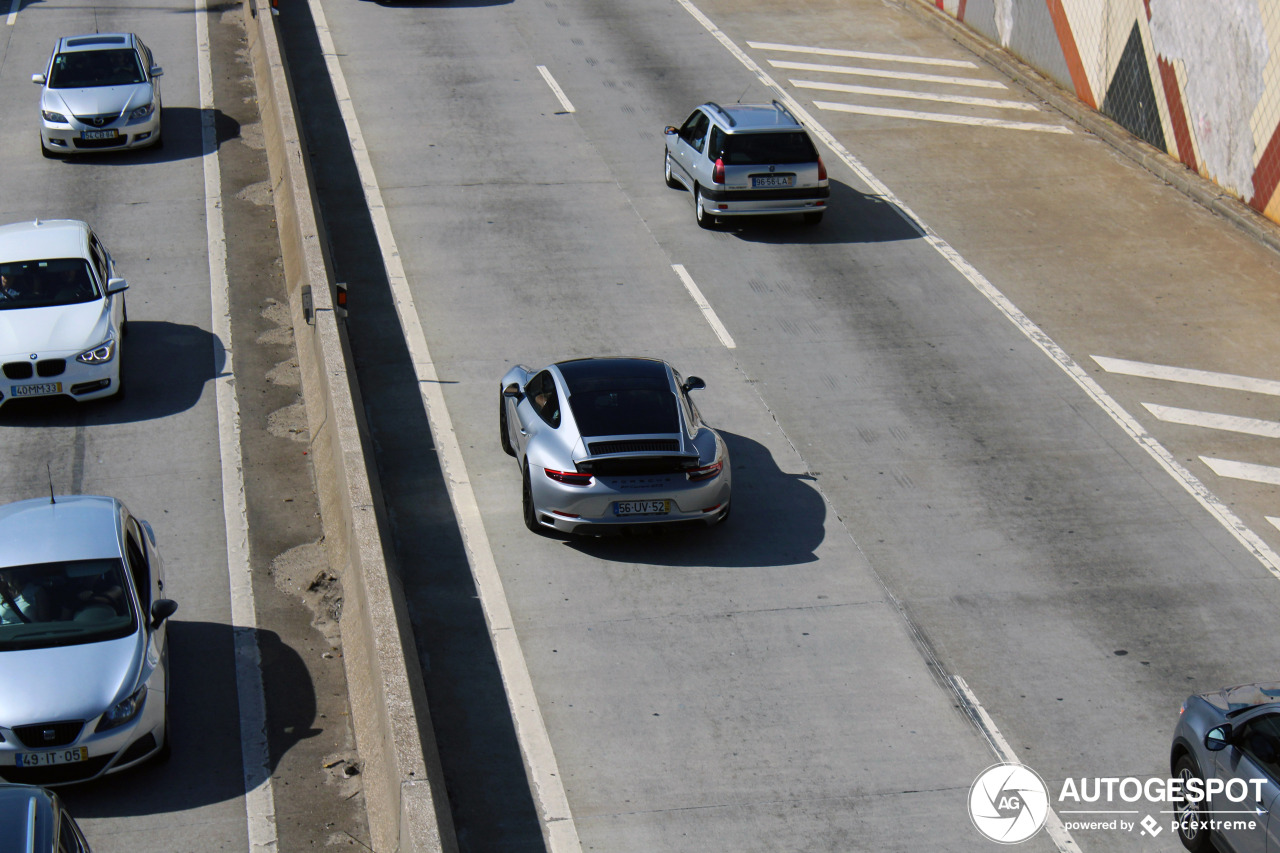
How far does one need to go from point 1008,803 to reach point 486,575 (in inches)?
188

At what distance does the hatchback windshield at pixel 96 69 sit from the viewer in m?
23.6

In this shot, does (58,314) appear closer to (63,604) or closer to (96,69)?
(63,604)

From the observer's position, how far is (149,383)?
15930mm

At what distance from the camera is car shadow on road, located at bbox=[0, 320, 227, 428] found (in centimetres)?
1522

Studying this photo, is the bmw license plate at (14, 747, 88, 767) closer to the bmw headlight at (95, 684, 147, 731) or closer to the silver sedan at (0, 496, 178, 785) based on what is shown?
the silver sedan at (0, 496, 178, 785)

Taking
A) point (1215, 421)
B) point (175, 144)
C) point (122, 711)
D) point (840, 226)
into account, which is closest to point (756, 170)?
point (840, 226)

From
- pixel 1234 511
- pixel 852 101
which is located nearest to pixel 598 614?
pixel 1234 511

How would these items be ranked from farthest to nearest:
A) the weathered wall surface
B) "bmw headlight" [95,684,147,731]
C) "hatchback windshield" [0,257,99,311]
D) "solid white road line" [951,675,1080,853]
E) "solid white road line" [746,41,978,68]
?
"solid white road line" [746,41,978,68] < the weathered wall surface < "hatchback windshield" [0,257,99,311] < "bmw headlight" [95,684,147,731] < "solid white road line" [951,675,1080,853]

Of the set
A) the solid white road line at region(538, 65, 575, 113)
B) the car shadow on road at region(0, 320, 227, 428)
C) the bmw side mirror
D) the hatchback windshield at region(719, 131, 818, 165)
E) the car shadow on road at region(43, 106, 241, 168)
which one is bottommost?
the car shadow on road at region(43, 106, 241, 168)

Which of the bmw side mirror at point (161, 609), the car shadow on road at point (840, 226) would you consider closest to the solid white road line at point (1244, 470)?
the car shadow on road at point (840, 226)

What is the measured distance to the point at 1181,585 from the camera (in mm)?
12008

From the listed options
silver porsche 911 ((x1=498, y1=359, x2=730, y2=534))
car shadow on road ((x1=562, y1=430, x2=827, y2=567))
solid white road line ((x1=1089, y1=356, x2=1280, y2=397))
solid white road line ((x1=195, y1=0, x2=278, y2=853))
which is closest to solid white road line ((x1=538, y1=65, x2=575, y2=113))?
solid white road line ((x1=195, y1=0, x2=278, y2=853))

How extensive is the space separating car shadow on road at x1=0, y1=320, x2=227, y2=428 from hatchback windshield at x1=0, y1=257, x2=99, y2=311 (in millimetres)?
1015

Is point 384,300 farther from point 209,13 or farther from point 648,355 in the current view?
point 209,13
